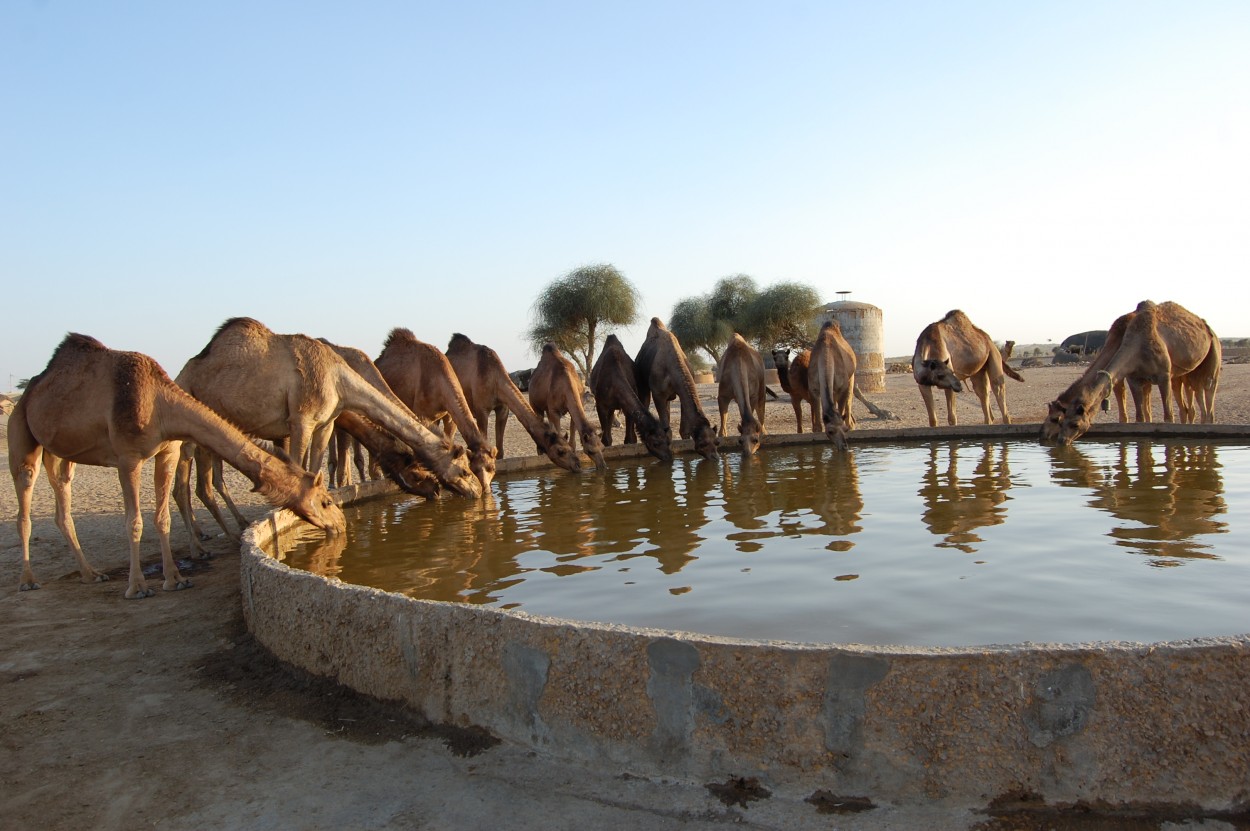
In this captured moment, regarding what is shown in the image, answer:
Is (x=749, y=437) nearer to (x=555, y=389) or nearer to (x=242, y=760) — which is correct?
(x=555, y=389)

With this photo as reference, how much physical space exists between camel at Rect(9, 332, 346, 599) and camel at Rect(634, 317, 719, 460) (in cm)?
643

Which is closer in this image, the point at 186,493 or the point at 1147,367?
the point at 186,493

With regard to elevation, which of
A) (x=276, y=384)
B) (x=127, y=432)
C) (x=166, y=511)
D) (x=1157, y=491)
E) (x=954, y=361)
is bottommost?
(x=1157, y=491)

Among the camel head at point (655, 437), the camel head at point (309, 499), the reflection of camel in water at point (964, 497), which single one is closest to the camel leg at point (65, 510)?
the camel head at point (309, 499)

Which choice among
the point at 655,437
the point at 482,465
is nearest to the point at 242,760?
the point at 482,465

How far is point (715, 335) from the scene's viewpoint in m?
49.7

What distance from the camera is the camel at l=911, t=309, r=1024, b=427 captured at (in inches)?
593

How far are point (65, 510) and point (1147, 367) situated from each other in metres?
13.2

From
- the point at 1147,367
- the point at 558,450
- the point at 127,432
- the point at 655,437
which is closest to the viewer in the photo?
the point at 127,432

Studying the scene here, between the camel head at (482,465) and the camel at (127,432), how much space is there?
116 inches

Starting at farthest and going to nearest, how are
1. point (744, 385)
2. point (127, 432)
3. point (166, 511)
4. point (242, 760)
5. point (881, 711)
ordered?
point (744, 385), point (166, 511), point (127, 432), point (242, 760), point (881, 711)

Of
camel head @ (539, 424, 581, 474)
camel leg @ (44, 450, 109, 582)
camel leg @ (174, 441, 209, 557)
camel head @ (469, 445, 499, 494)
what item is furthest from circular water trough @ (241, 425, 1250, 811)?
camel head @ (539, 424, 581, 474)

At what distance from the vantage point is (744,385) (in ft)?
45.4

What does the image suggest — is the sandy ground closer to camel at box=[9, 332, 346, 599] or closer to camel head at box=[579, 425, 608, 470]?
camel at box=[9, 332, 346, 599]
